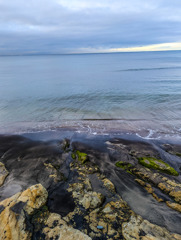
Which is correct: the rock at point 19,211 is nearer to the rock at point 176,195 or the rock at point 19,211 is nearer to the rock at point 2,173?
the rock at point 2,173

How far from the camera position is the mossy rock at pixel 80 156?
12806 millimetres

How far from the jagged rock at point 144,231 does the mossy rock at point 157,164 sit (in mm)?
4849

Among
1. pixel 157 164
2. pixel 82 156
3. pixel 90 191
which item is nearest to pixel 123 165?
pixel 157 164

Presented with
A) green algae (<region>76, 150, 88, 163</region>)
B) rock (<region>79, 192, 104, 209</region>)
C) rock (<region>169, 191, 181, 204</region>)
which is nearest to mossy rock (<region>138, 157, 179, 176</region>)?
rock (<region>169, 191, 181, 204</region>)

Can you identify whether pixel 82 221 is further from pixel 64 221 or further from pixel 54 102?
pixel 54 102

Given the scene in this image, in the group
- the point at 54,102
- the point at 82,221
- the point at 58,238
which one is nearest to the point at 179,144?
the point at 82,221

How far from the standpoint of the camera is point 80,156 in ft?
44.0

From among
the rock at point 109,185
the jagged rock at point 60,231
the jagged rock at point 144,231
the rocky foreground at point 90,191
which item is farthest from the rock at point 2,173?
the jagged rock at point 144,231

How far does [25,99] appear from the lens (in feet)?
113

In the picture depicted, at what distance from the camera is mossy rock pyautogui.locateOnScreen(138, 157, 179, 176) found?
450 inches

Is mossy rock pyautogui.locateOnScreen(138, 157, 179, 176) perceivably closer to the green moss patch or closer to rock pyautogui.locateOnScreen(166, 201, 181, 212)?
the green moss patch

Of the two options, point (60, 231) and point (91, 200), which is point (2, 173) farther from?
point (91, 200)

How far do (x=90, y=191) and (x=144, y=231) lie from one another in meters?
3.49

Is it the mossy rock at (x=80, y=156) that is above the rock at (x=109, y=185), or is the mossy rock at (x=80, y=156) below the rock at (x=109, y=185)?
below
